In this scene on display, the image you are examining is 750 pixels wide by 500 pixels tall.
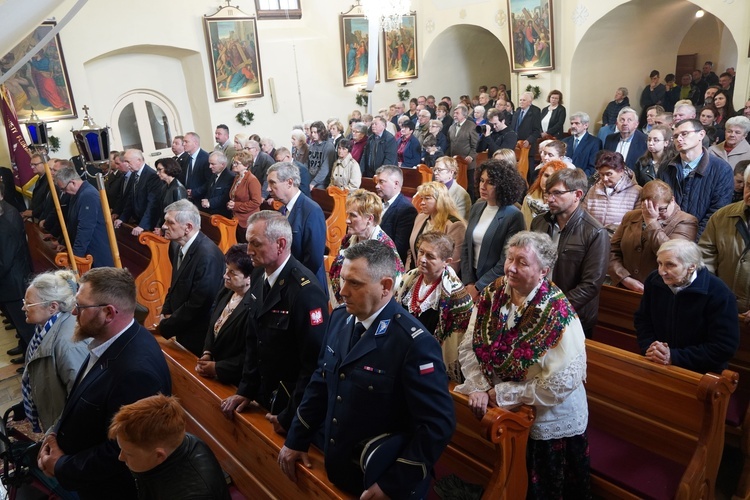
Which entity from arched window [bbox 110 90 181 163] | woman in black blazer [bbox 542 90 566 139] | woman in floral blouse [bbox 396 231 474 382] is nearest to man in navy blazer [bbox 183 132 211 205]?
arched window [bbox 110 90 181 163]

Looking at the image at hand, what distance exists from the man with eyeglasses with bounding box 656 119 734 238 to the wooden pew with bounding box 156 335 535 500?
299 cm

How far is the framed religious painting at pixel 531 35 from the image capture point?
462 inches

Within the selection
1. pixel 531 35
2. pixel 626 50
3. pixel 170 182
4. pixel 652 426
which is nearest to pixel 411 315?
pixel 652 426

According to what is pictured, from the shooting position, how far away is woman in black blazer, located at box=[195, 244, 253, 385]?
304 centimetres

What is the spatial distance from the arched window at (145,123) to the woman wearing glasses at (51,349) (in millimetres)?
9828

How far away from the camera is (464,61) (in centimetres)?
1614

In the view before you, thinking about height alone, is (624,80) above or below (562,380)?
above

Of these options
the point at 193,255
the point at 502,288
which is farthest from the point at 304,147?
the point at 502,288

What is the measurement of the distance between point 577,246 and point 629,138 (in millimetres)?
3846

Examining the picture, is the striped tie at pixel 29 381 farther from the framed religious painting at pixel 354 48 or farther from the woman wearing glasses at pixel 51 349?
the framed religious painting at pixel 354 48

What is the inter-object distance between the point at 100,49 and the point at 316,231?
887 centimetres

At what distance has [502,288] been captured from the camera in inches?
103

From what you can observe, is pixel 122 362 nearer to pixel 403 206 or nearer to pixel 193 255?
pixel 193 255

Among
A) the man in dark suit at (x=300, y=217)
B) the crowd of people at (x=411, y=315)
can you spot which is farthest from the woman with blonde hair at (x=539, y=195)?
the man in dark suit at (x=300, y=217)
